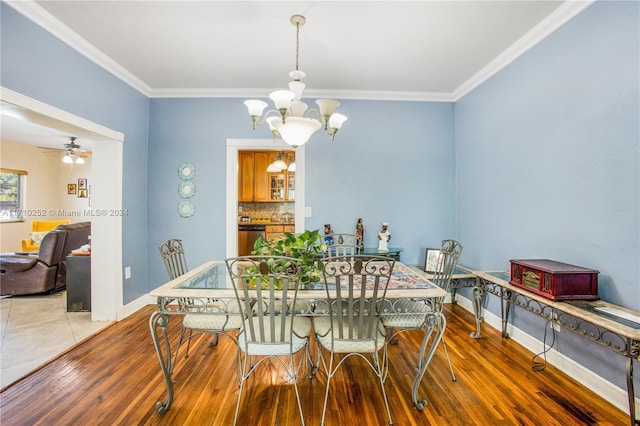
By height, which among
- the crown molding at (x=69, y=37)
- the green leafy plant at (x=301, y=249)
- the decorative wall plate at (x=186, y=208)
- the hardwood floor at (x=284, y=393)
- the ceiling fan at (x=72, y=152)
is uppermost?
the crown molding at (x=69, y=37)

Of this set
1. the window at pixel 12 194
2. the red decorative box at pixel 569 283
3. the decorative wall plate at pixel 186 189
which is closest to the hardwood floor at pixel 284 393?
the red decorative box at pixel 569 283

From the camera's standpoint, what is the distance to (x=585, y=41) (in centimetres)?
212

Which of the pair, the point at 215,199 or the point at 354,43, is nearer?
the point at 354,43

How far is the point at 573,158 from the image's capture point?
223cm

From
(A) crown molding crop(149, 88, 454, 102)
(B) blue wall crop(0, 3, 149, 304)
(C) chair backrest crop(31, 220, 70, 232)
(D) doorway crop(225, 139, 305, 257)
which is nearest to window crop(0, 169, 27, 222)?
(C) chair backrest crop(31, 220, 70, 232)

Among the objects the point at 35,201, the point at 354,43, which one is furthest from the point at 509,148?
the point at 35,201

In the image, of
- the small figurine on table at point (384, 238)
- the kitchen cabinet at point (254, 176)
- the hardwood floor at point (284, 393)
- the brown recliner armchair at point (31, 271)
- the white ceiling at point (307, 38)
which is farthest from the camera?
the kitchen cabinet at point (254, 176)

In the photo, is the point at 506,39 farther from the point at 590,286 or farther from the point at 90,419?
the point at 90,419

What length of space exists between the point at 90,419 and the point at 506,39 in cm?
428

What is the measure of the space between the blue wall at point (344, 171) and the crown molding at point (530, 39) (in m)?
0.63

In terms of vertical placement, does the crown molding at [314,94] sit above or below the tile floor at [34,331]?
above

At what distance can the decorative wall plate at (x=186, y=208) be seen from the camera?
150 inches

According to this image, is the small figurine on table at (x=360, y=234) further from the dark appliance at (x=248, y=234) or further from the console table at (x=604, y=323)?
the dark appliance at (x=248, y=234)

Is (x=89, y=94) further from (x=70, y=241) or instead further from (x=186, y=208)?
(x=70, y=241)
